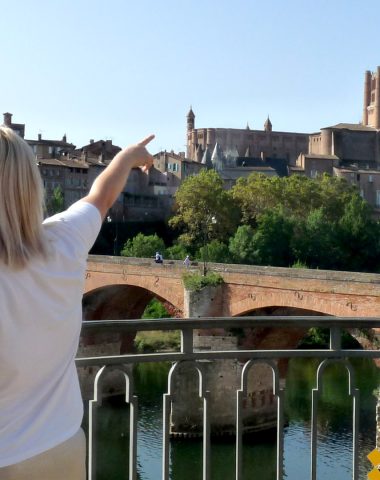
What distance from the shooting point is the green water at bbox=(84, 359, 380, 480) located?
14094 millimetres

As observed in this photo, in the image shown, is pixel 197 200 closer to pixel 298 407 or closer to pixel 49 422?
pixel 298 407

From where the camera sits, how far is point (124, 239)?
140ft

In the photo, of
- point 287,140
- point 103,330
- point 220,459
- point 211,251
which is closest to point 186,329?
point 103,330

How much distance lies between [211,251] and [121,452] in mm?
18262

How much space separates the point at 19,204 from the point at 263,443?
53.9ft

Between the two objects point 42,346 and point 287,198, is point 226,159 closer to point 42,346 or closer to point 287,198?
point 287,198

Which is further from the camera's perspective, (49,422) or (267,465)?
(267,465)

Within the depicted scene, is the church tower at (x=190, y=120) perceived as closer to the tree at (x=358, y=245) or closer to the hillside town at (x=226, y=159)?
the hillside town at (x=226, y=159)

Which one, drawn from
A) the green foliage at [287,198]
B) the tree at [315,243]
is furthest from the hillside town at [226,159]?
the tree at [315,243]

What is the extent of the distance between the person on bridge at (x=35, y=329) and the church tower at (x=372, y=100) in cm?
6634

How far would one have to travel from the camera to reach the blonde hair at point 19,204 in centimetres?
165

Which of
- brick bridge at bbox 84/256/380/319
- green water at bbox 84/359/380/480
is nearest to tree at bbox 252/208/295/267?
brick bridge at bbox 84/256/380/319

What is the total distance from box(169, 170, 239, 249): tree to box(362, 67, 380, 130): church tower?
30288mm

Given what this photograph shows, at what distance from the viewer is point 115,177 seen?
2.16 meters
